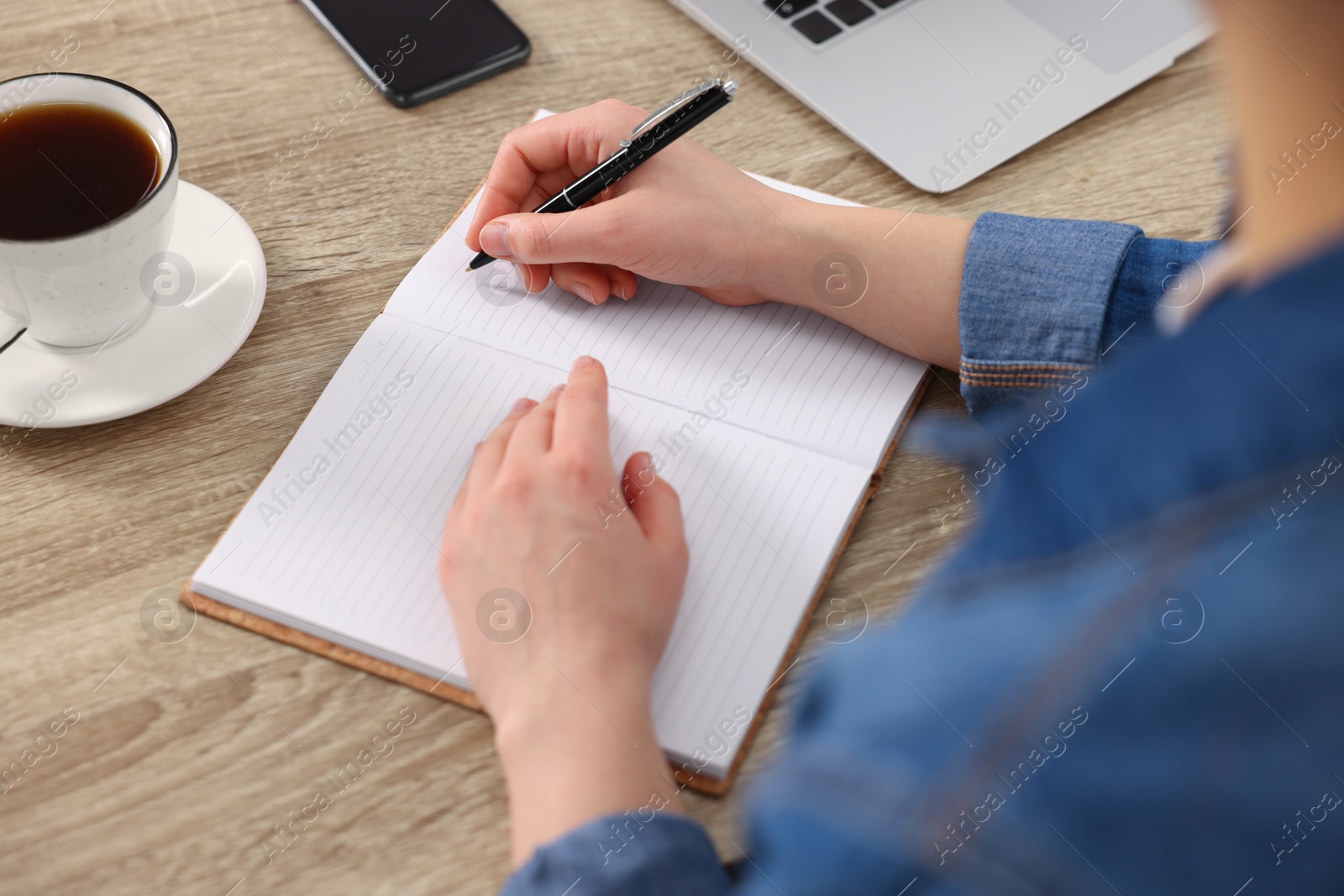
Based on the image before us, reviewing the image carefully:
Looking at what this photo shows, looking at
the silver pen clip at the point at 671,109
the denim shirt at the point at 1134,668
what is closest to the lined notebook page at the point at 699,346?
the silver pen clip at the point at 671,109

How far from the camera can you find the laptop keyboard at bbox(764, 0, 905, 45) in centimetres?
107

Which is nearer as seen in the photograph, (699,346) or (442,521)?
(442,521)

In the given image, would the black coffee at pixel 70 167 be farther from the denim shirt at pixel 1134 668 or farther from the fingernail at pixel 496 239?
the denim shirt at pixel 1134 668

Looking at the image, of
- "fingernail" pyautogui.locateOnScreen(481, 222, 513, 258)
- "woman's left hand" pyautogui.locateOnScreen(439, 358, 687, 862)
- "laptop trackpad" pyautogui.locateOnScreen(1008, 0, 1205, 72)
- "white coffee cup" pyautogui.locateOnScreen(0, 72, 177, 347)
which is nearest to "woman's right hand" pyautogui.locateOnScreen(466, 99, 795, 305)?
"fingernail" pyautogui.locateOnScreen(481, 222, 513, 258)

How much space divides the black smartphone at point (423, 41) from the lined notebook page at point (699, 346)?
0.66 feet

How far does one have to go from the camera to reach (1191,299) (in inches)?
30.1

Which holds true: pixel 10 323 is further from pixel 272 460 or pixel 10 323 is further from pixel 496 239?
pixel 496 239

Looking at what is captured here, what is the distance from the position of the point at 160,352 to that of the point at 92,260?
98mm

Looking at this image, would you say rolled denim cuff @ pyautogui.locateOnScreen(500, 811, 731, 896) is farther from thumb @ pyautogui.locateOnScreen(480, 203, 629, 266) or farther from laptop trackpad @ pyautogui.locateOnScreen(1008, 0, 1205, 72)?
laptop trackpad @ pyautogui.locateOnScreen(1008, 0, 1205, 72)

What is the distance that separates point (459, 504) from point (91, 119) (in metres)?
0.41

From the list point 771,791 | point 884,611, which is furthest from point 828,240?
point 771,791

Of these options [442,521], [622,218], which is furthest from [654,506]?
[622,218]

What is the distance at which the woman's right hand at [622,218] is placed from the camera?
84 cm

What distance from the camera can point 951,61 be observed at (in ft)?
3.46
